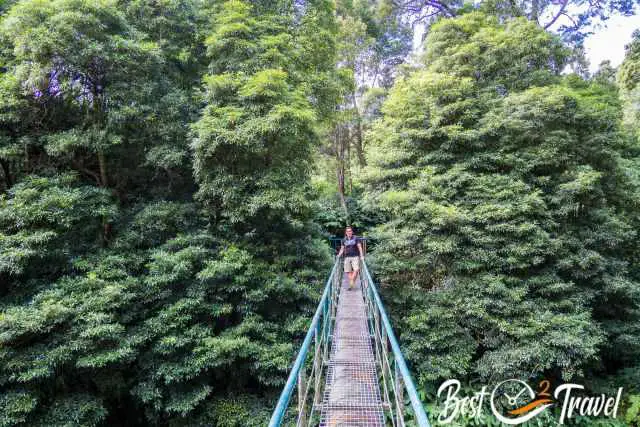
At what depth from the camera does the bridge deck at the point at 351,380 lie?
8.71 feet

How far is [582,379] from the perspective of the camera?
6016 millimetres

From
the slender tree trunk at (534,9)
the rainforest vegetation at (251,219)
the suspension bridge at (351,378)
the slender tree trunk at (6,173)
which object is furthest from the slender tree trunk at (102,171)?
the slender tree trunk at (534,9)

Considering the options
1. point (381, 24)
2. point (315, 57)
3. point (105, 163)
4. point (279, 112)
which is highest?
point (381, 24)

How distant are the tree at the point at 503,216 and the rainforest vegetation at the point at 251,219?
0.05 metres

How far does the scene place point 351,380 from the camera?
3.17 m

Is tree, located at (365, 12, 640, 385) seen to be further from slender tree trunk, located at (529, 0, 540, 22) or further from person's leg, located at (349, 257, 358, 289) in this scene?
slender tree trunk, located at (529, 0, 540, 22)

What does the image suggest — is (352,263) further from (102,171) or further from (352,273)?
(102,171)

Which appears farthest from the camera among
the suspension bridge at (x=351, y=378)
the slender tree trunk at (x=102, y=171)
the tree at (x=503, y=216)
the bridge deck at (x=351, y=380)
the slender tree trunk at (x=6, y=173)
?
the slender tree trunk at (x=102, y=171)

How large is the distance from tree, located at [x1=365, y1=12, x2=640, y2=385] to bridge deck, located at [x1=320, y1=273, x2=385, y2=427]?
6.97ft

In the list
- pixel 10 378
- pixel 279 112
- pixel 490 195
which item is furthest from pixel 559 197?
pixel 10 378

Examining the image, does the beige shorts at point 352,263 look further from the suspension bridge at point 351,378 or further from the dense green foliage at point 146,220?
the suspension bridge at point 351,378

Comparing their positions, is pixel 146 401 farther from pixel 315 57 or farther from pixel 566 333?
pixel 315 57

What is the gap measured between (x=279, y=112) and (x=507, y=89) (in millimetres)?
5253

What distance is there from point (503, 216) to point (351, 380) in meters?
4.30
